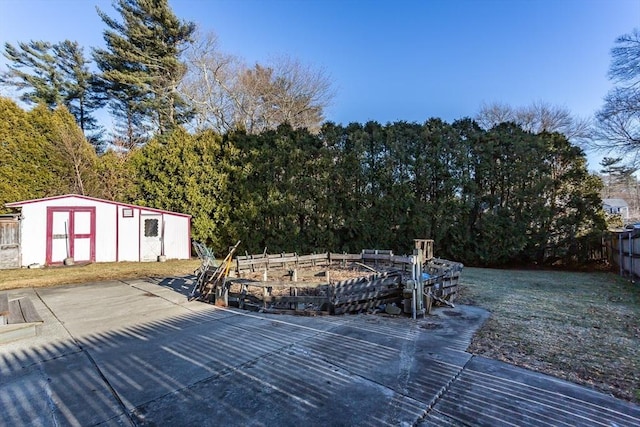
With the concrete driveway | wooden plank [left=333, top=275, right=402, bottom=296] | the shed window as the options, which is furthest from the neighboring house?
the shed window

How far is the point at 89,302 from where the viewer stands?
6082mm

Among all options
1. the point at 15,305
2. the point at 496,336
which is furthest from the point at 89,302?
the point at 496,336

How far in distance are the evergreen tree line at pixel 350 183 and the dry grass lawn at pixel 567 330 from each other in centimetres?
365

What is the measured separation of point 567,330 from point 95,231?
14.0 meters

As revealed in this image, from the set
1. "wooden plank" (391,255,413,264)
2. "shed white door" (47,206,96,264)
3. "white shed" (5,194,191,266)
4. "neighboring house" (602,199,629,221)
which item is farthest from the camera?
"neighboring house" (602,199,629,221)

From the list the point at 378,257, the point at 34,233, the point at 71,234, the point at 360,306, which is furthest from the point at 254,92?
the point at 360,306

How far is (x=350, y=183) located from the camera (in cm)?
1275

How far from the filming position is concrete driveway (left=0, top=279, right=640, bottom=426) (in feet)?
7.91

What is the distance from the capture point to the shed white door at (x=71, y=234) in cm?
1097

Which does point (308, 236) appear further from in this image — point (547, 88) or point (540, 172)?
point (547, 88)

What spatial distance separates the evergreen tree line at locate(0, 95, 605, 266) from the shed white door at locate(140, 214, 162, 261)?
4.15 ft

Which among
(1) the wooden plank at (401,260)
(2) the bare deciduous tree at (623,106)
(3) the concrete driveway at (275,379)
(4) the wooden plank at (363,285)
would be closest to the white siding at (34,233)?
(3) the concrete driveway at (275,379)

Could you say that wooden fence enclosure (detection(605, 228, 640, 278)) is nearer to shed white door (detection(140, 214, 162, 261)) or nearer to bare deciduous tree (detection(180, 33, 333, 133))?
bare deciduous tree (detection(180, 33, 333, 133))

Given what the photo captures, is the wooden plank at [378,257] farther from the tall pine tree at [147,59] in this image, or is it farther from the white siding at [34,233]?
the tall pine tree at [147,59]
